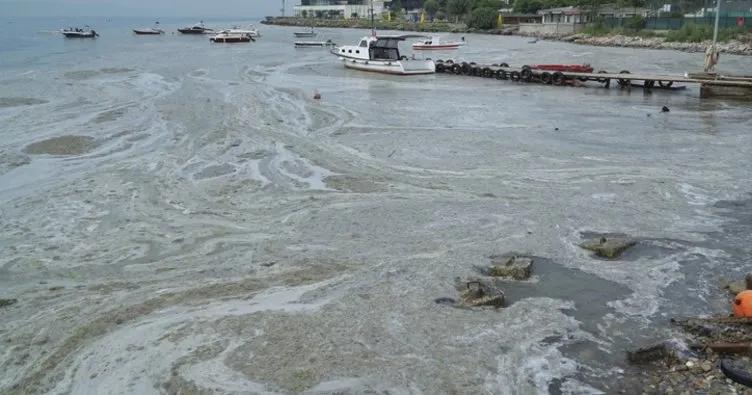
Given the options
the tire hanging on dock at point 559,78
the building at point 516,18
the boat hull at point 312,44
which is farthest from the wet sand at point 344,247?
the building at point 516,18

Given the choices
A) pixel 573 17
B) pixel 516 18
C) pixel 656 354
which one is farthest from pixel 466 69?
pixel 516 18

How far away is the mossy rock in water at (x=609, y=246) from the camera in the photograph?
31.5 feet

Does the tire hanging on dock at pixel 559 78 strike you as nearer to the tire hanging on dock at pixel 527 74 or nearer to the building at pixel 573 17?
the tire hanging on dock at pixel 527 74

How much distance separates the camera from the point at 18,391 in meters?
6.35

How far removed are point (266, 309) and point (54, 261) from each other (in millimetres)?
3801

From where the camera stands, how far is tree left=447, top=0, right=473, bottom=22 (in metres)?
143

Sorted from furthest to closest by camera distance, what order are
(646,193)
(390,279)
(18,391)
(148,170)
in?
(148,170), (646,193), (390,279), (18,391)

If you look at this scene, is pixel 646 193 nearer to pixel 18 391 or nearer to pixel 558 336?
pixel 558 336

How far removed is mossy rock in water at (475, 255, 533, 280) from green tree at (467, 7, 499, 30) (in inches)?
4558

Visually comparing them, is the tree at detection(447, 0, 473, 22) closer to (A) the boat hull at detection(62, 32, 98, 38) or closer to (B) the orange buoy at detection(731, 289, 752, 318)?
(A) the boat hull at detection(62, 32, 98, 38)

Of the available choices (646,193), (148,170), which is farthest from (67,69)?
(646,193)

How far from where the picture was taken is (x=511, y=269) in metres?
8.96

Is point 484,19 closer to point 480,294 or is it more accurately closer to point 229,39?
point 229,39

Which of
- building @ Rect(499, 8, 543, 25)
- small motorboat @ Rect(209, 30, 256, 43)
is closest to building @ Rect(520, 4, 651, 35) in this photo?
building @ Rect(499, 8, 543, 25)
